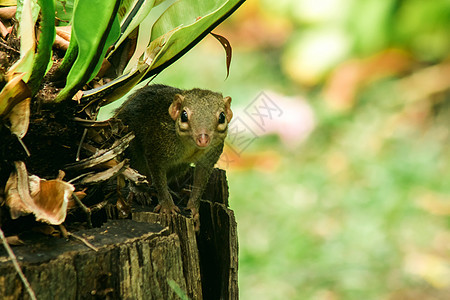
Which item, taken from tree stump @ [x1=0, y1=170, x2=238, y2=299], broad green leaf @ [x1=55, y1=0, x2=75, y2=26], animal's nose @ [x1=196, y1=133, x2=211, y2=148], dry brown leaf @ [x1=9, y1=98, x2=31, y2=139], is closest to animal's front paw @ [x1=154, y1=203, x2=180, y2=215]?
tree stump @ [x1=0, y1=170, x2=238, y2=299]

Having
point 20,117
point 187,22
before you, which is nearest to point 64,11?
point 187,22

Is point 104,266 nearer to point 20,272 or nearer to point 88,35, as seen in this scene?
point 20,272

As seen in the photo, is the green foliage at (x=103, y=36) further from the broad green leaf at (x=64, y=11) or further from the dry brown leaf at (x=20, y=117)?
the dry brown leaf at (x=20, y=117)

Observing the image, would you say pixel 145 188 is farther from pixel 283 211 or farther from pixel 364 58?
pixel 364 58

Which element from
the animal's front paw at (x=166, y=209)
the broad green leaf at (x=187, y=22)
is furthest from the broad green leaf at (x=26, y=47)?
the animal's front paw at (x=166, y=209)

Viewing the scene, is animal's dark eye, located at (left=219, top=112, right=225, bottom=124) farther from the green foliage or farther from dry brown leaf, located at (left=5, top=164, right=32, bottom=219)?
dry brown leaf, located at (left=5, top=164, right=32, bottom=219)

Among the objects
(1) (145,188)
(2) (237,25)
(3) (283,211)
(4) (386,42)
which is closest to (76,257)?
(1) (145,188)
